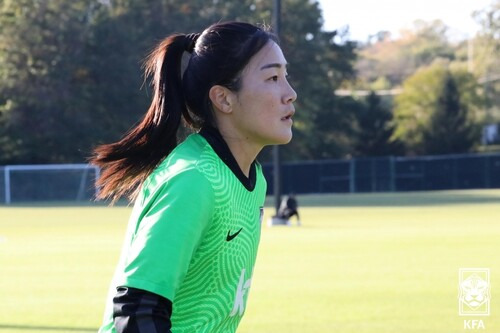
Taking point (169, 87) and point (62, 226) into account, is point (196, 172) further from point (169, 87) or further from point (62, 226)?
point (62, 226)

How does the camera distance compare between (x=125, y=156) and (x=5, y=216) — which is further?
(x=5, y=216)

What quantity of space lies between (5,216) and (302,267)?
20461mm

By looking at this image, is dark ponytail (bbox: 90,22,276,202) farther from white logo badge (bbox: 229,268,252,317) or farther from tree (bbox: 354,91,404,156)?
tree (bbox: 354,91,404,156)

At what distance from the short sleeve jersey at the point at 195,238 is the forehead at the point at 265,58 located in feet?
0.77

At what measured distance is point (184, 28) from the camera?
5919cm

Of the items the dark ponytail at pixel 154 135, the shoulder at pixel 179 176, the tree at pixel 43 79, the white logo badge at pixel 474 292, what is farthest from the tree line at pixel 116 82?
the shoulder at pixel 179 176

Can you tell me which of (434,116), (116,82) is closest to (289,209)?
(116,82)

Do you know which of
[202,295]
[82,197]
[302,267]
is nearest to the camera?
[202,295]

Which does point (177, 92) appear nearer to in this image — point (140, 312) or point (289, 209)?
point (140, 312)

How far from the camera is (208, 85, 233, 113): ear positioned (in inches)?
136

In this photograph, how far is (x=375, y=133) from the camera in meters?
69.7

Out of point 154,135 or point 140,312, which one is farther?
point 154,135

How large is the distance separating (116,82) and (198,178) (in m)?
55.8

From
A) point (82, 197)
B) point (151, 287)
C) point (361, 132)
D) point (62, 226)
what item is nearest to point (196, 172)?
point (151, 287)
